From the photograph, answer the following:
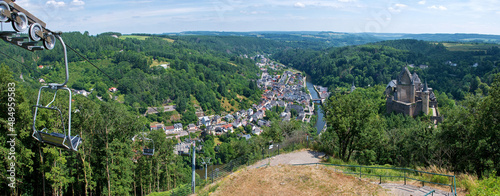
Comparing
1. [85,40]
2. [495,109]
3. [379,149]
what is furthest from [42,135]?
[85,40]

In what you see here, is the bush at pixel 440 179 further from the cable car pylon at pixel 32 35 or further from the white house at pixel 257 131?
the white house at pixel 257 131

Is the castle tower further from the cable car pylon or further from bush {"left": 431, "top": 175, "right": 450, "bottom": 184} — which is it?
the cable car pylon

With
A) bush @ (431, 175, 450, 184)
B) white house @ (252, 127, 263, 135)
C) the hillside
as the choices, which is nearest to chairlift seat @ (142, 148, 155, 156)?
the hillside

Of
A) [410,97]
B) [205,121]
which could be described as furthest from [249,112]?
[410,97]

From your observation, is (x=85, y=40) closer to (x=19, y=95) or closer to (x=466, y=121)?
(x=19, y=95)

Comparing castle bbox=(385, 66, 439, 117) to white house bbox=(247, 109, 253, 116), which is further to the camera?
white house bbox=(247, 109, 253, 116)

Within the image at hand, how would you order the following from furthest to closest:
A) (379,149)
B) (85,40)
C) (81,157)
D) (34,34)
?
(85,40)
(379,149)
(81,157)
(34,34)
